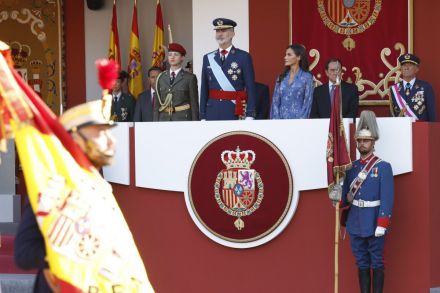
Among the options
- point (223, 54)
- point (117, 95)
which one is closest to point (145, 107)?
point (117, 95)

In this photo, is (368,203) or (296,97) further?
(296,97)

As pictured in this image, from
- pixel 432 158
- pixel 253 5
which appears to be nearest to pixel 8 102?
pixel 432 158

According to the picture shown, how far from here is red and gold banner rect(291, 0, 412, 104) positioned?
13.4m

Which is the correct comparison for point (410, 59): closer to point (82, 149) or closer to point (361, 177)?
point (361, 177)

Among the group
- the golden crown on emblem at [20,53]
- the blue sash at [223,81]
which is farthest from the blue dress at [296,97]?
the golden crown on emblem at [20,53]

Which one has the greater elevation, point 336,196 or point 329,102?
point 329,102

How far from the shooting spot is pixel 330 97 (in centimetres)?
1194

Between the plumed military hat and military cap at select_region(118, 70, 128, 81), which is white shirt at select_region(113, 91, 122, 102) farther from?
the plumed military hat

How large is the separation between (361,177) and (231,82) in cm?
212

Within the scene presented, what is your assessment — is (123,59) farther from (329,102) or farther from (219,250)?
(219,250)

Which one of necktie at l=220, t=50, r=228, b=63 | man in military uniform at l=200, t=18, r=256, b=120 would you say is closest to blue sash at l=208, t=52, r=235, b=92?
man in military uniform at l=200, t=18, r=256, b=120

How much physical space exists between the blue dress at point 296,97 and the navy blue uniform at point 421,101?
139 cm

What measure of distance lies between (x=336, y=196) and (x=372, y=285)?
847mm

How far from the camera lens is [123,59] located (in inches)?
A: 629
